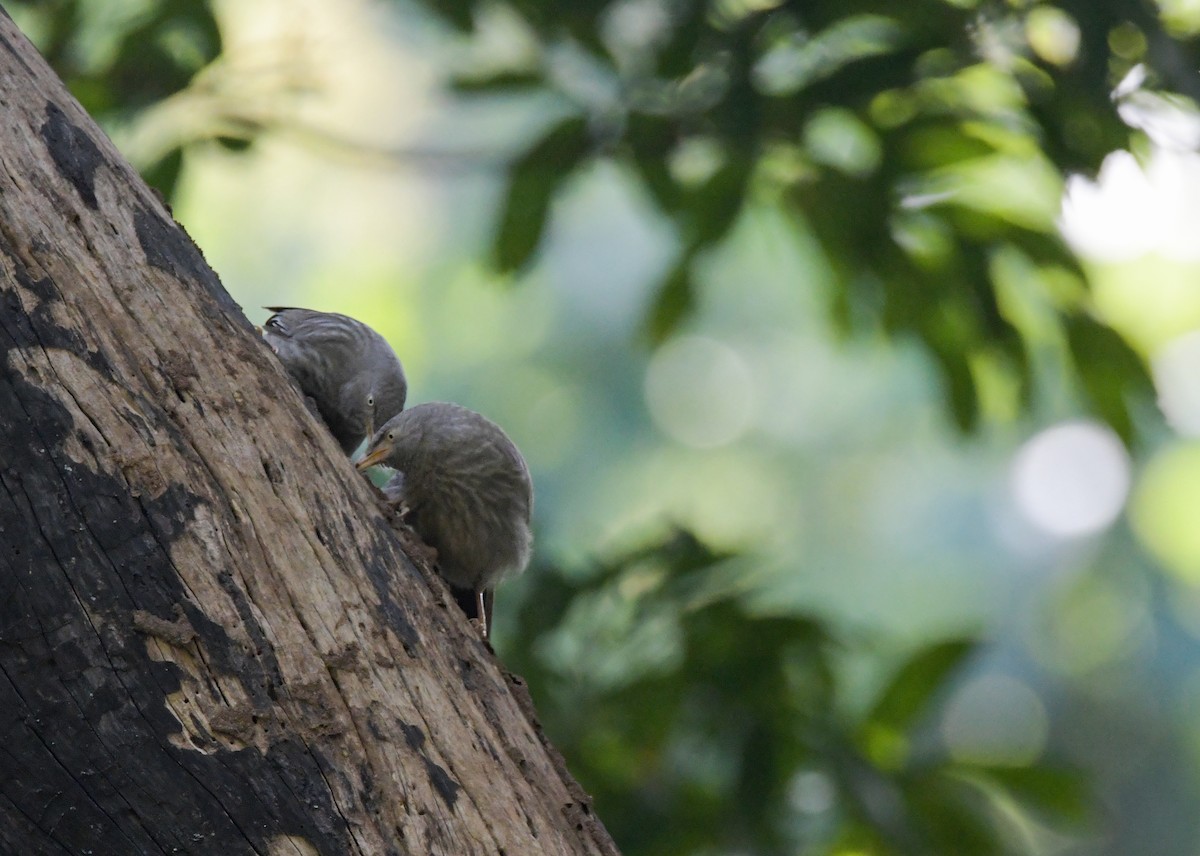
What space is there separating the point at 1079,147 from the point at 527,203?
135 centimetres

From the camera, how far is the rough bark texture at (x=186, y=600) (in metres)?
1.76

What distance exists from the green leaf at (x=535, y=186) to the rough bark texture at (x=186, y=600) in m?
1.36

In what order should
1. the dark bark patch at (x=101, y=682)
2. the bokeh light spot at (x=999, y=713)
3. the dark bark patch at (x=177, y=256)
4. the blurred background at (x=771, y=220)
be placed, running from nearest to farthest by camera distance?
the dark bark patch at (x=101, y=682) < the dark bark patch at (x=177, y=256) < the blurred background at (x=771, y=220) < the bokeh light spot at (x=999, y=713)

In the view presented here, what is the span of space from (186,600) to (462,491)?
150cm

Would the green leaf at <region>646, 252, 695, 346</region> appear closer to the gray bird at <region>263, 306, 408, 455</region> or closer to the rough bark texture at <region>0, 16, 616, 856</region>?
the gray bird at <region>263, 306, 408, 455</region>

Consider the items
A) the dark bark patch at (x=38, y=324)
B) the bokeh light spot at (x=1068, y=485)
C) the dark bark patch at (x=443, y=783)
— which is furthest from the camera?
the bokeh light spot at (x=1068, y=485)

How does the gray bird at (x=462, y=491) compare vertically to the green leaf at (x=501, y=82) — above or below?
below

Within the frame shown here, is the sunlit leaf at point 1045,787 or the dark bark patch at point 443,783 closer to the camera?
the dark bark patch at point 443,783

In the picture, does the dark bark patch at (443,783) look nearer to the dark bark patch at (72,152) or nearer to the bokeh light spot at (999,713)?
the dark bark patch at (72,152)

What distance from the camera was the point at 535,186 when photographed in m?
3.49

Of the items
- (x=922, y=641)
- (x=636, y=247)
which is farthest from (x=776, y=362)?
(x=922, y=641)

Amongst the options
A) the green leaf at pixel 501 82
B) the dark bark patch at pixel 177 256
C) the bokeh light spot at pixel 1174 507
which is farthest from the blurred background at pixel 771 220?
the bokeh light spot at pixel 1174 507

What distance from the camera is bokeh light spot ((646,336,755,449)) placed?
18.1 metres

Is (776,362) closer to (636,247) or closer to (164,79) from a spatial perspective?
(636,247)
